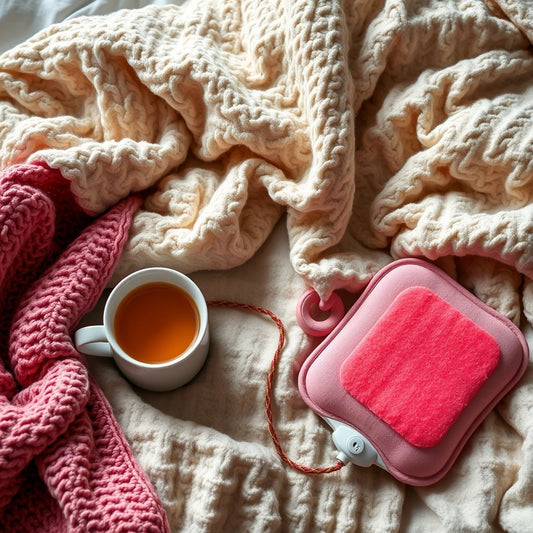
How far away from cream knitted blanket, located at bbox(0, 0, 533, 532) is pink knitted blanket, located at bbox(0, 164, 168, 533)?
Answer: 38 mm

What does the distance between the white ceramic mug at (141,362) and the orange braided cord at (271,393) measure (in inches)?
3.5

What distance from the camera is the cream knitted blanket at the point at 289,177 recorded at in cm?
83

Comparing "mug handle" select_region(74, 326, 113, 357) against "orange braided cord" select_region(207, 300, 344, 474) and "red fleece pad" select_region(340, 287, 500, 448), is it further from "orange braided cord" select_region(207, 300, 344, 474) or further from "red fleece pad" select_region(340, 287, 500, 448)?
"red fleece pad" select_region(340, 287, 500, 448)

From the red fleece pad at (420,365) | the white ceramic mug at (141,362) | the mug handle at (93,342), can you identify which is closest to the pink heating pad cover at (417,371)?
the red fleece pad at (420,365)

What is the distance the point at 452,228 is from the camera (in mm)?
853

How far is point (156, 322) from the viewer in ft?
2.80

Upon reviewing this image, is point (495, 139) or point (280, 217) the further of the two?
point (280, 217)

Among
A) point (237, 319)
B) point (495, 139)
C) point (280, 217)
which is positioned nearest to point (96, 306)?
point (237, 319)

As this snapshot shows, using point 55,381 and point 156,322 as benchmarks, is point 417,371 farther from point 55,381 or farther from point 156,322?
point 55,381

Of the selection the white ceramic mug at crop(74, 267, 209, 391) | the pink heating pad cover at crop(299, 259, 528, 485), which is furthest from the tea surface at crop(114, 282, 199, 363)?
the pink heating pad cover at crop(299, 259, 528, 485)

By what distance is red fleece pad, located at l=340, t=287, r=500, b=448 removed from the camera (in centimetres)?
83

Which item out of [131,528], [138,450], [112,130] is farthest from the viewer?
[112,130]

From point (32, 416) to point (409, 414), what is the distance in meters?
0.48

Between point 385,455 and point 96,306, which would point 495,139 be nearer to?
point 385,455
